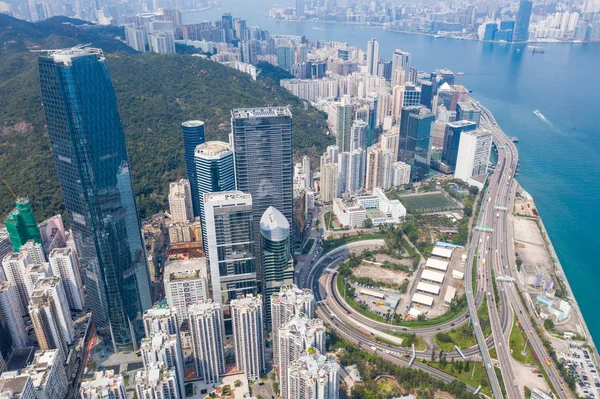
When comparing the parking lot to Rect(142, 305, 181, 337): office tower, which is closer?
Rect(142, 305, 181, 337): office tower

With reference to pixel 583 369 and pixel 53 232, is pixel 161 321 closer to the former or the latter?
pixel 53 232

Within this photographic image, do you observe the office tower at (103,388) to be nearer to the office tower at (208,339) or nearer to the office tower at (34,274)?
the office tower at (208,339)

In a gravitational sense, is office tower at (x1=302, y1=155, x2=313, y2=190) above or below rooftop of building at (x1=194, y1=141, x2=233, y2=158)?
below

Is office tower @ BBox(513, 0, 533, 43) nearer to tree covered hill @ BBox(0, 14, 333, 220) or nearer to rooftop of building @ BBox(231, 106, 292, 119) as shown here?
tree covered hill @ BBox(0, 14, 333, 220)

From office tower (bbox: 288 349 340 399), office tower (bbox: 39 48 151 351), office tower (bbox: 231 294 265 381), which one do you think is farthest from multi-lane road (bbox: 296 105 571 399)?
office tower (bbox: 39 48 151 351)

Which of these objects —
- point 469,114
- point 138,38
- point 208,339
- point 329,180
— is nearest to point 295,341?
point 208,339

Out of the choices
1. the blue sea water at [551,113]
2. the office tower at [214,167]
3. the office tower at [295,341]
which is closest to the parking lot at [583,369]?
the blue sea water at [551,113]
